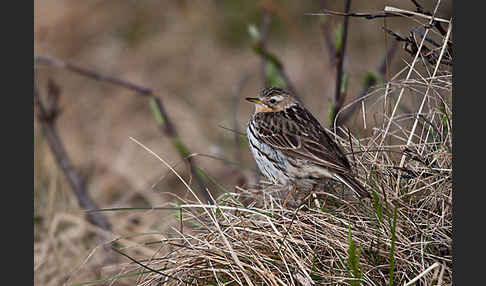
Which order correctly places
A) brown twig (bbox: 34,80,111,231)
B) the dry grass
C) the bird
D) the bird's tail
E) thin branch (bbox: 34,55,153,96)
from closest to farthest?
1. the dry grass
2. the bird's tail
3. the bird
4. thin branch (bbox: 34,55,153,96)
5. brown twig (bbox: 34,80,111,231)

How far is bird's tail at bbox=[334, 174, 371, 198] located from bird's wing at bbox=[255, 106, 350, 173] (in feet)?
0.20

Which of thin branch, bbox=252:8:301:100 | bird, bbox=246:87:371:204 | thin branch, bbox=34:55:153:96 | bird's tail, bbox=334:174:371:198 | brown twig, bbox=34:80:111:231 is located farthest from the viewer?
brown twig, bbox=34:80:111:231

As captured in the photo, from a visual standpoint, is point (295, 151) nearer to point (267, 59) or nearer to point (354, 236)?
point (354, 236)

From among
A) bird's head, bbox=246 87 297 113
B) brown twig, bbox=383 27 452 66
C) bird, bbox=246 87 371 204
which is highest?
brown twig, bbox=383 27 452 66

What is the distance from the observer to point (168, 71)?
11109mm

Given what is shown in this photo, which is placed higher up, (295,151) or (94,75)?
(94,75)

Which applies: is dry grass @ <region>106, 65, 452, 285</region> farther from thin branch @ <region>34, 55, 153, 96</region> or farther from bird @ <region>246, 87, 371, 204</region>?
thin branch @ <region>34, 55, 153, 96</region>

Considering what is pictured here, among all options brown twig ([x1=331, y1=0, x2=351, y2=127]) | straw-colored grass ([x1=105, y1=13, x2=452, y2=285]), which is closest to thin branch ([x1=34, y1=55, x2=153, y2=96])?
brown twig ([x1=331, y1=0, x2=351, y2=127])

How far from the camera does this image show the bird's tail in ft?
12.5

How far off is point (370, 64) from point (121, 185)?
4362 mm

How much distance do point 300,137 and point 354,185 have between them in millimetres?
903

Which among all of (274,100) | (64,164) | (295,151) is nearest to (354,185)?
(295,151)

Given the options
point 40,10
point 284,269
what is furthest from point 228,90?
point 284,269

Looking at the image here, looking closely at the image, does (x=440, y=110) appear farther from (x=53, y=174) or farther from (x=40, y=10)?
(x=40, y=10)
